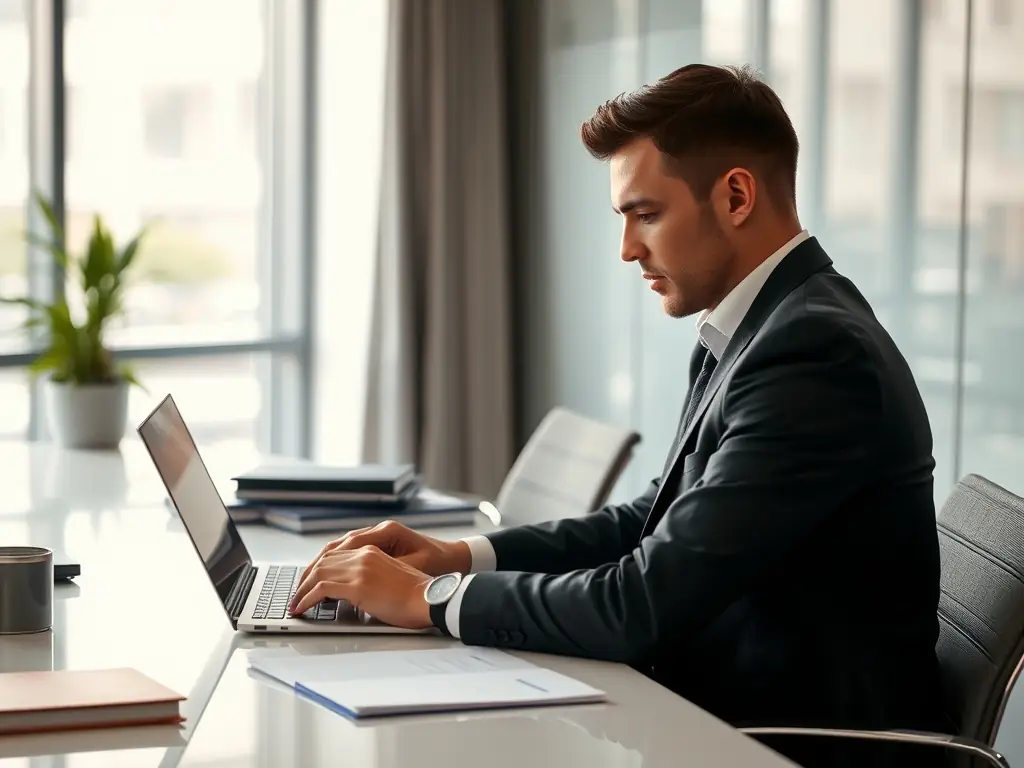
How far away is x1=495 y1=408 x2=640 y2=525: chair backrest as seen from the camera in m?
2.57

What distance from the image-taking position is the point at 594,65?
427 cm

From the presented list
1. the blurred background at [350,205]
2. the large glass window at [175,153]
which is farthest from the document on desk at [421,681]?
the large glass window at [175,153]

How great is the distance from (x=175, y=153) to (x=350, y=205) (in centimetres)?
62

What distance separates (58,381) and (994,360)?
228 cm

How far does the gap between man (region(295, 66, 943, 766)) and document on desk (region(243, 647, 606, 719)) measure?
3.2 inches

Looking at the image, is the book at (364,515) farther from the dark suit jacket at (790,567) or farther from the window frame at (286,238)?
the window frame at (286,238)

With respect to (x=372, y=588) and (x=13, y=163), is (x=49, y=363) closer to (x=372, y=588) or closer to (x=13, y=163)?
(x=13, y=163)

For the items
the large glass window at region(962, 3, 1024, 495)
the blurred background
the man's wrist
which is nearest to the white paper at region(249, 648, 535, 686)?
the man's wrist

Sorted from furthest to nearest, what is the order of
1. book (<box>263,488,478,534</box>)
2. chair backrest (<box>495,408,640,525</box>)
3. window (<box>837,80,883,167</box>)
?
window (<box>837,80,883,167</box>)
chair backrest (<box>495,408,640,525</box>)
book (<box>263,488,478,534</box>)

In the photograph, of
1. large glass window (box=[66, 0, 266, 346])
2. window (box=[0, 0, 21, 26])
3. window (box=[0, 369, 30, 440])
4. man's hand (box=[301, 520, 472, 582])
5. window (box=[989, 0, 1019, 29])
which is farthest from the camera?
large glass window (box=[66, 0, 266, 346])

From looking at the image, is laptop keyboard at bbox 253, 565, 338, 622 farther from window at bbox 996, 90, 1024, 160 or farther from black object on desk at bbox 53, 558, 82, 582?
window at bbox 996, 90, 1024, 160

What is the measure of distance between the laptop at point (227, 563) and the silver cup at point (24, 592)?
0.58ft

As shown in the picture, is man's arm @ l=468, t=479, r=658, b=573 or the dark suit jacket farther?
man's arm @ l=468, t=479, r=658, b=573

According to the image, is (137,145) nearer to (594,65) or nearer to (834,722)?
(594,65)
